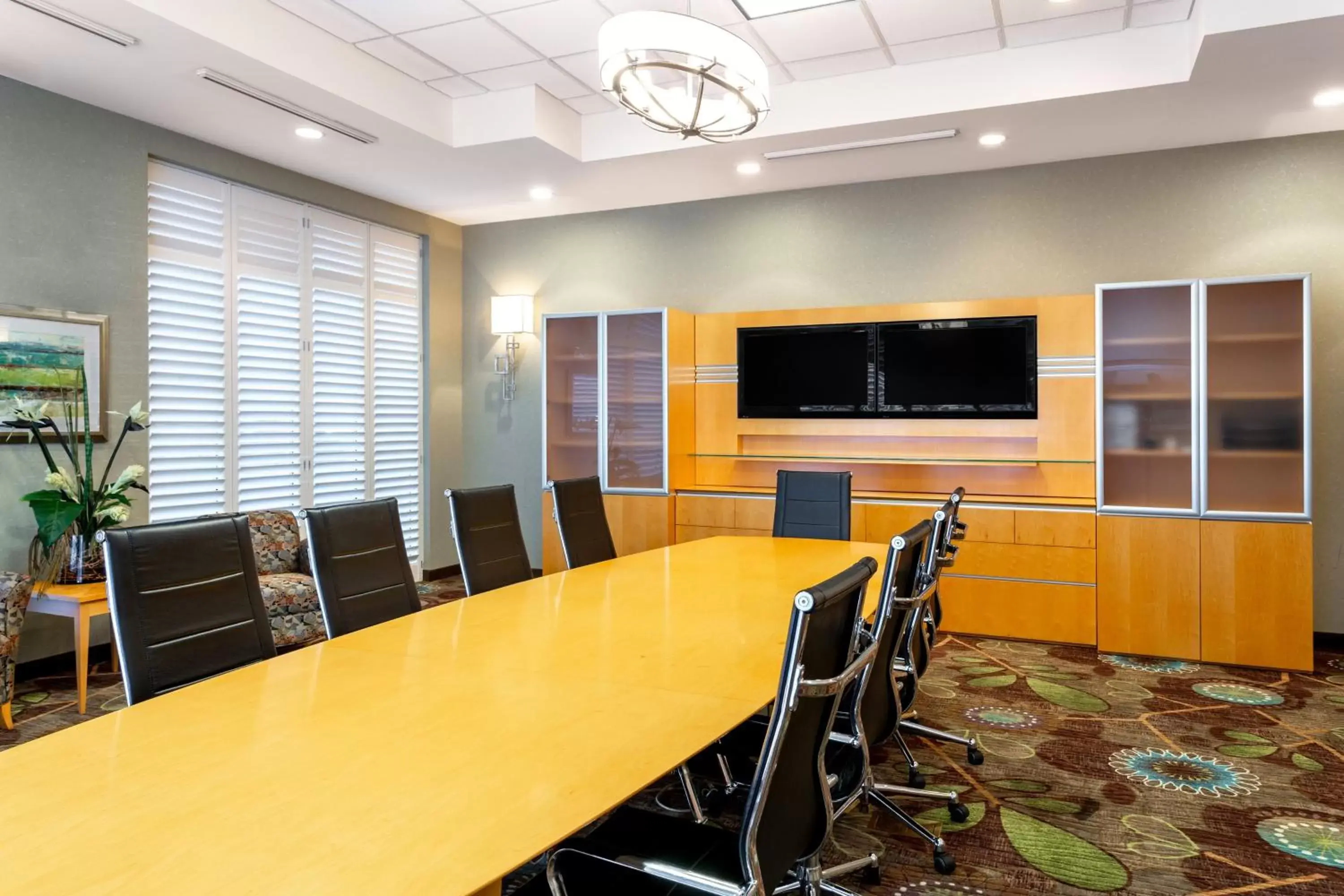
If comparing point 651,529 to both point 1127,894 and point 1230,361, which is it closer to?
point 1230,361

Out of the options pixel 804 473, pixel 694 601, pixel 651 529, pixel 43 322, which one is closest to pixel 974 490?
pixel 804 473

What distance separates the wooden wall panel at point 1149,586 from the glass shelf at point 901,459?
62 centimetres

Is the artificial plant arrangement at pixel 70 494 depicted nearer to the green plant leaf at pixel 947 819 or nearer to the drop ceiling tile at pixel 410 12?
the drop ceiling tile at pixel 410 12

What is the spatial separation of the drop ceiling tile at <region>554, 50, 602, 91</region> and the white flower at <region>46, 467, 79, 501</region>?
10.7ft

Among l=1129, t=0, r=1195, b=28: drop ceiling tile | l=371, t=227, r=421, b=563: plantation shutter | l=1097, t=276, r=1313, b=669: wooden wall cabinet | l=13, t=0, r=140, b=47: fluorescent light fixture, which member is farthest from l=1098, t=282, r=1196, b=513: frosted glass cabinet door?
l=13, t=0, r=140, b=47: fluorescent light fixture

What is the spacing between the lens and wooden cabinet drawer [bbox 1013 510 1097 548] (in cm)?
499

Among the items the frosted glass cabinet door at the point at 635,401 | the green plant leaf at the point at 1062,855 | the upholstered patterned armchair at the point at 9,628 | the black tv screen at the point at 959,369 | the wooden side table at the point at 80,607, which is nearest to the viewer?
the green plant leaf at the point at 1062,855

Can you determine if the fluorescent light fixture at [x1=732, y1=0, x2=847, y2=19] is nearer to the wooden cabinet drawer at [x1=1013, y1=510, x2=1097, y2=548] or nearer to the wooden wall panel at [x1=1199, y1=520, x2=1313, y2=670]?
the wooden cabinet drawer at [x1=1013, y1=510, x2=1097, y2=548]

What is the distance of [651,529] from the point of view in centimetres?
613

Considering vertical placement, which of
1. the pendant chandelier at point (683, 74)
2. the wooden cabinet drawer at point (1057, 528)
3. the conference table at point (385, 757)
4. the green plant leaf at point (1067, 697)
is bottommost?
the green plant leaf at point (1067, 697)

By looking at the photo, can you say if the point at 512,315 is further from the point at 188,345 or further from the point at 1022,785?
the point at 1022,785

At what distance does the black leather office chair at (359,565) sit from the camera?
274cm

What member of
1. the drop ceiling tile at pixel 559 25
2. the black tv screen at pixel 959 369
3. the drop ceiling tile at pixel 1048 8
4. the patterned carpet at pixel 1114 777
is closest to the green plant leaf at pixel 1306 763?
the patterned carpet at pixel 1114 777

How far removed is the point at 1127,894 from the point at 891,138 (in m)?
4.01
